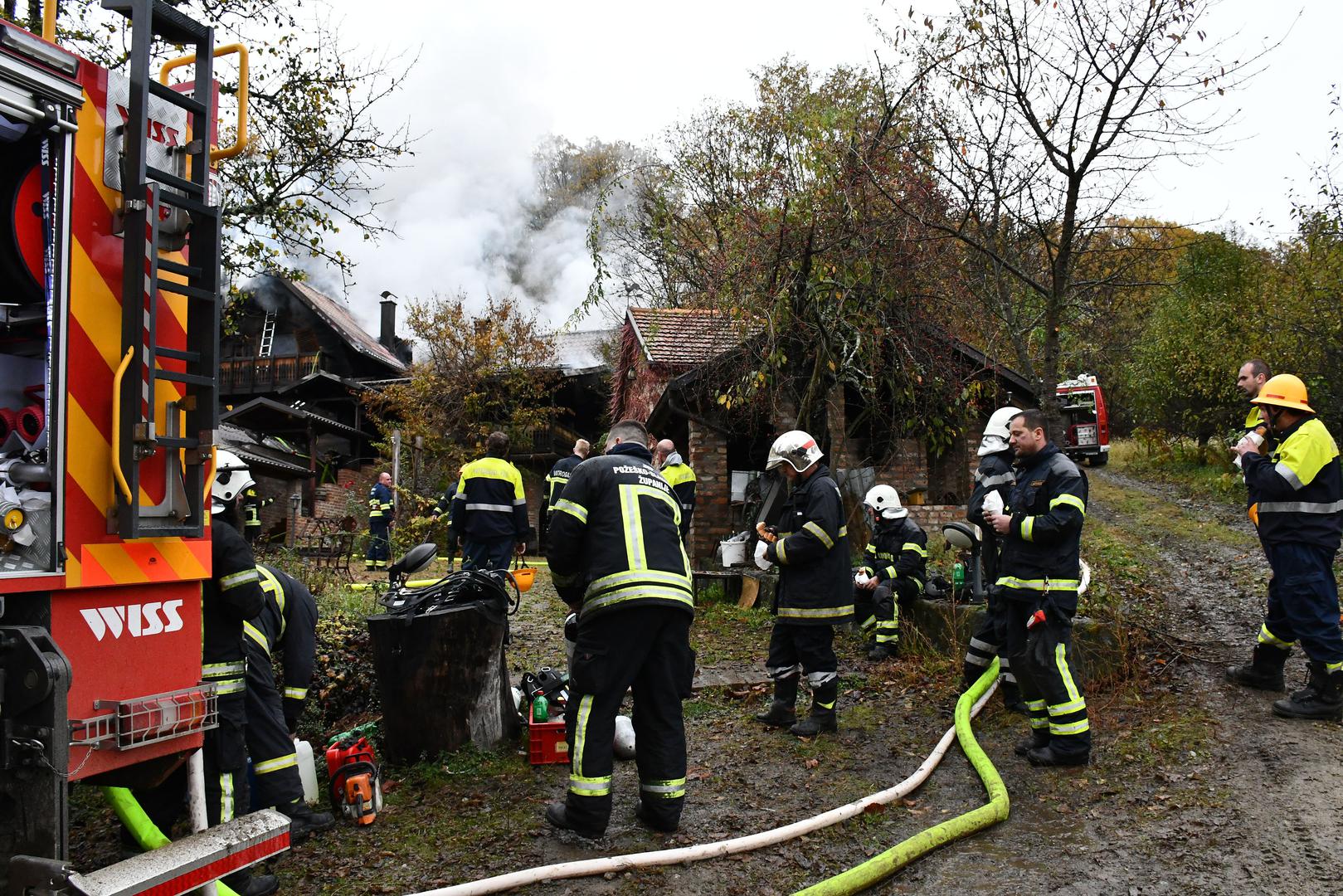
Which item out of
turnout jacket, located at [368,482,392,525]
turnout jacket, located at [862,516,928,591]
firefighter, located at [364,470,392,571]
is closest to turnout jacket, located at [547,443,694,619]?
turnout jacket, located at [862,516,928,591]

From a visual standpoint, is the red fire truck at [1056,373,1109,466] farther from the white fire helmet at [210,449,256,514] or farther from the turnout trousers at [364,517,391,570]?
the white fire helmet at [210,449,256,514]

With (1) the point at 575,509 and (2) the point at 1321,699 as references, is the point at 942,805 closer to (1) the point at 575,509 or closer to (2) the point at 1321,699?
(1) the point at 575,509

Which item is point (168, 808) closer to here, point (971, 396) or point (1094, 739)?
point (1094, 739)

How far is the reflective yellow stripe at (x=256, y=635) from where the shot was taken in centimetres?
398

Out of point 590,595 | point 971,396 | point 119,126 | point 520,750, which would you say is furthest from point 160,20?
point 971,396

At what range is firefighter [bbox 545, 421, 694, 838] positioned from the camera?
12.9ft

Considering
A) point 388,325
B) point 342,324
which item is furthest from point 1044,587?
point 388,325

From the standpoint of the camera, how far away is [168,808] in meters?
3.52

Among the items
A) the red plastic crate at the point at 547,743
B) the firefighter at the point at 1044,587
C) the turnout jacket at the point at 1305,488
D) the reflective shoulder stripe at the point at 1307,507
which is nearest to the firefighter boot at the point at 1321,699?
the turnout jacket at the point at 1305,488

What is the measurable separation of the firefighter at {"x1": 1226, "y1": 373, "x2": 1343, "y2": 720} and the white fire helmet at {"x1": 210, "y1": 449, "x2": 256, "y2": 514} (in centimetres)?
562

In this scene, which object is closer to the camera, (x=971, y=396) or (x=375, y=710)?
(x=375, y=710)

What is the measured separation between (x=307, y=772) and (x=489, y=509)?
3.94 meters

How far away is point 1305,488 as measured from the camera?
5398mm

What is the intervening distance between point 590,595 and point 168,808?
72.8 inches
